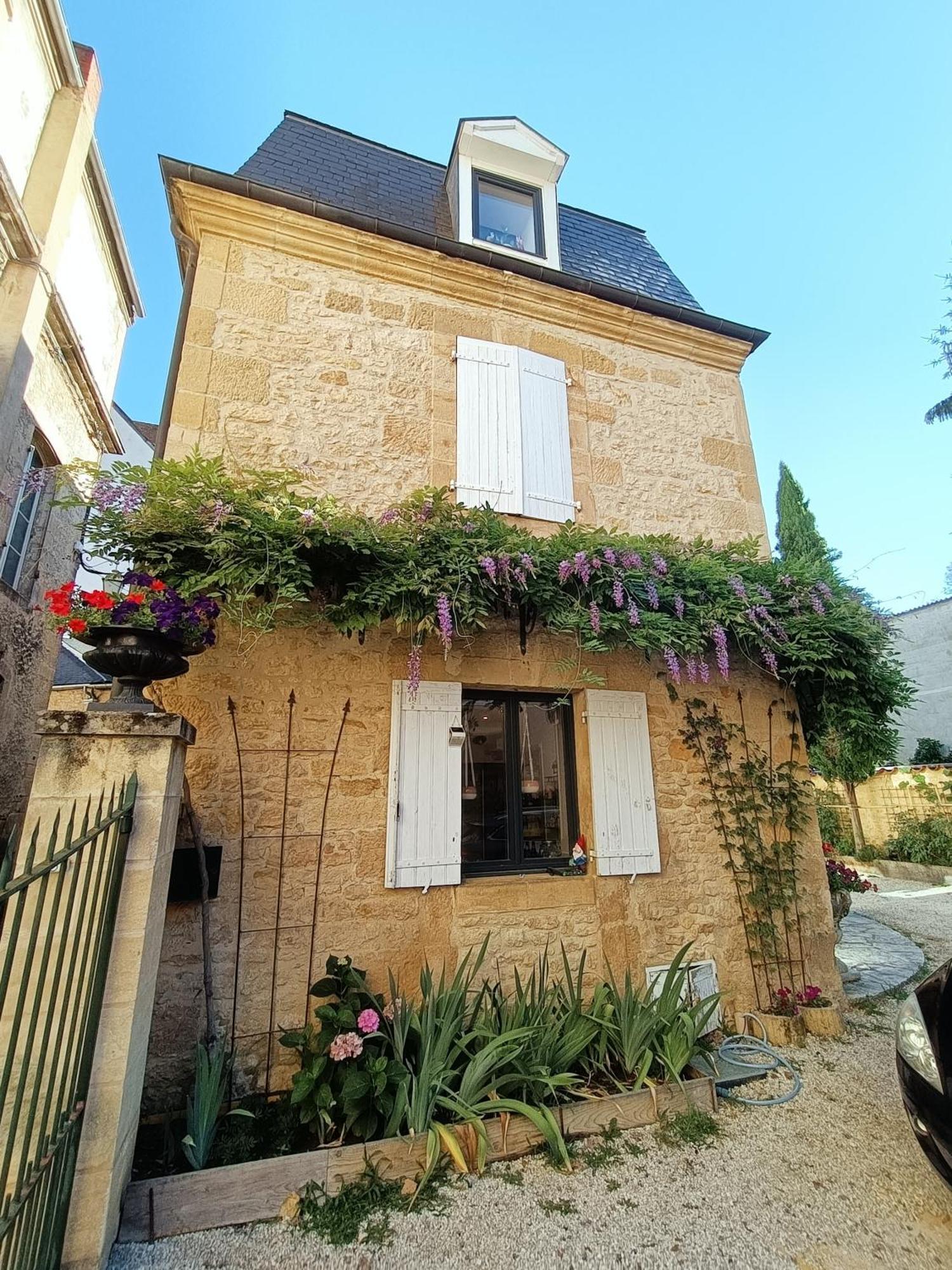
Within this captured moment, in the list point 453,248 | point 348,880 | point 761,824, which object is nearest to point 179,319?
point 453,248

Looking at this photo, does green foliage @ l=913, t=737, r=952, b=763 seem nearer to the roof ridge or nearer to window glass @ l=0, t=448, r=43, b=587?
the roof ridge

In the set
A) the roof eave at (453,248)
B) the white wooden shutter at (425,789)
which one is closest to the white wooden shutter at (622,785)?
the white wooden shutter at (425,789)

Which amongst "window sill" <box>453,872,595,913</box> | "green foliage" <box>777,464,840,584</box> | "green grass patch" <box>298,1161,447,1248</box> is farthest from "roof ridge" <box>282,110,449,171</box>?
"green foliage" <box>777,464,840,584</box>

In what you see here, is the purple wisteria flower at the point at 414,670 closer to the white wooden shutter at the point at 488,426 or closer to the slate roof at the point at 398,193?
the white wooden shutter at the point at 488,426

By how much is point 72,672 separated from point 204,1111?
7240 millimetres

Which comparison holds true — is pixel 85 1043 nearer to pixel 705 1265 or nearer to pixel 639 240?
pixel 705 1265

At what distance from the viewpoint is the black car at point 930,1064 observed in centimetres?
185

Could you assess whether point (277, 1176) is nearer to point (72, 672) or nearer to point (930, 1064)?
point (930, 1064)

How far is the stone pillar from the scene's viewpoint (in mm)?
1749

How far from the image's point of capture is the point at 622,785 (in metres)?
3.71

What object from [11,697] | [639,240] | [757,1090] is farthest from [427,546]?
[639,240]

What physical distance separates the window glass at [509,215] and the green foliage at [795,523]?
39.7ft

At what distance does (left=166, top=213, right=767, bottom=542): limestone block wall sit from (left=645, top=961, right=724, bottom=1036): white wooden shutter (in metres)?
3.11

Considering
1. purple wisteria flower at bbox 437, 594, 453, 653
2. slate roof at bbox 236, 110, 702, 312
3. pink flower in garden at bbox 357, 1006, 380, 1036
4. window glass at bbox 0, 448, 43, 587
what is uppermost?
slate roof at bbox 236, 110, 702, 312
